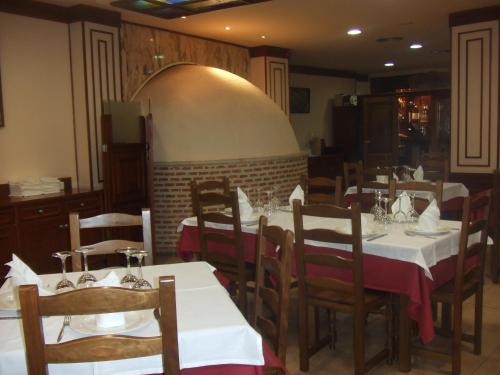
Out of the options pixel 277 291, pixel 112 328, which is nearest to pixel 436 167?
pixel 277 291

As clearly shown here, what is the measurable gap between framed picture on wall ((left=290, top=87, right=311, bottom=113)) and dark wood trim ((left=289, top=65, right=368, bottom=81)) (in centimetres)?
40

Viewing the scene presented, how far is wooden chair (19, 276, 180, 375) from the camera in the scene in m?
1.46

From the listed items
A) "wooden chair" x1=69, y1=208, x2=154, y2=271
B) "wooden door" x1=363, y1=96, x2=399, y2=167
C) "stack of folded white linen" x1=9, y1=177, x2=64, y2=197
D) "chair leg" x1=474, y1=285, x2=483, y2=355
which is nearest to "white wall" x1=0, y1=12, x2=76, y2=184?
"stack of folded white linen" x1=9, y1=177, x2=64, y2=197

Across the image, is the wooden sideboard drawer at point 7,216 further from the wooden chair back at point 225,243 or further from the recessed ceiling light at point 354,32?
the recessed ceiling light at point 354,32

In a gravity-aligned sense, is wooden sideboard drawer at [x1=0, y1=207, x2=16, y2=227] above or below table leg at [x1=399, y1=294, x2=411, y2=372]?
above

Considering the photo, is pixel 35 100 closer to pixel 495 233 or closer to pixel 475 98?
pixel 495 233

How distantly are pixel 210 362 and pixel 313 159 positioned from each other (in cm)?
938

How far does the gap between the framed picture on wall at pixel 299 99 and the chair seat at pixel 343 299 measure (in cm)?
843

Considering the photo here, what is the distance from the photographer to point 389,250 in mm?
3053

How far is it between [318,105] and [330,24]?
513 cm

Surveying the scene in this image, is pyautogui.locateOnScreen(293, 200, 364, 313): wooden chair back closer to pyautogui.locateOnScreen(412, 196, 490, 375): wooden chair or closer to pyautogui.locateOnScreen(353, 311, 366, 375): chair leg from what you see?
pyautogui.locateOnScreen(353, 311, 366, 375): chair leg

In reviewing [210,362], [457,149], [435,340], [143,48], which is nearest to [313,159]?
[457,149]

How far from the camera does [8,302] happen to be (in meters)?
2.12

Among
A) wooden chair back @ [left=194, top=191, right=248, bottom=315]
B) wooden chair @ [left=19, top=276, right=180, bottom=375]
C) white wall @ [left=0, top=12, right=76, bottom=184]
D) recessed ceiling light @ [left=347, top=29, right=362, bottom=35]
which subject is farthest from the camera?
recessed ceiling light @ [left=347, top=29, right=362, bottom=35]
